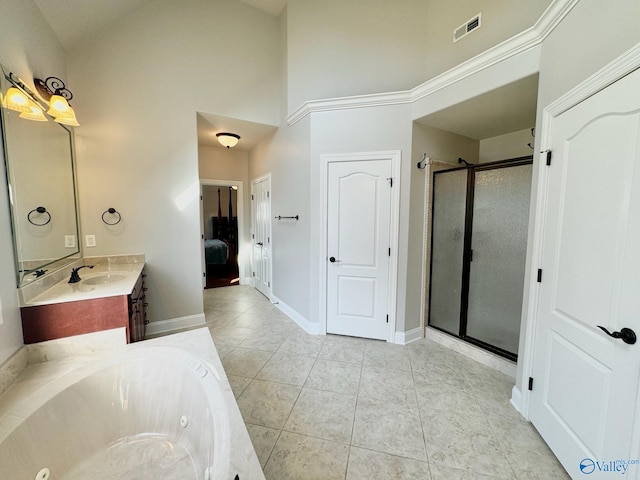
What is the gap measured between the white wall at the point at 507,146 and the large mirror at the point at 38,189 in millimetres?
4359

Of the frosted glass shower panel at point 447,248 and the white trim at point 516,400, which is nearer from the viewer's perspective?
the white trim at point 516,400

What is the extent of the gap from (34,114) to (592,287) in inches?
136

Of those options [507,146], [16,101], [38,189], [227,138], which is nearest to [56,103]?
[16,101]

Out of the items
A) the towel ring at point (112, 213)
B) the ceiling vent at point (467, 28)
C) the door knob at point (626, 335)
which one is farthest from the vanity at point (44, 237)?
the ceiling vent at point (467, 28)

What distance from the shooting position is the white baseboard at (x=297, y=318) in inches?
122

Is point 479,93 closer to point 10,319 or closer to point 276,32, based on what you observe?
point 276,32

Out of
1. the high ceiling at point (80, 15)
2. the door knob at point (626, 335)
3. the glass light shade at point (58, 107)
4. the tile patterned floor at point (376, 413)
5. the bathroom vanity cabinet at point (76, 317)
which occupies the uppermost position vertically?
the high ceiling at point (80, 15)

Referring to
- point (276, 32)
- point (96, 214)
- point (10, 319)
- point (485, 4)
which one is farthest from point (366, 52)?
point (10, 319)

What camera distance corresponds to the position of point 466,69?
211 cm

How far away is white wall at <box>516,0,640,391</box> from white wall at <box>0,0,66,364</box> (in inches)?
123

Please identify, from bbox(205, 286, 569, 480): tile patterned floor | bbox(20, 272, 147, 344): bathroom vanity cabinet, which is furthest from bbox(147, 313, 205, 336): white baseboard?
bbox(20, 272, 147, 344): bathroom vanity cabinet

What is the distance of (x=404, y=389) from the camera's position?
2109 mm

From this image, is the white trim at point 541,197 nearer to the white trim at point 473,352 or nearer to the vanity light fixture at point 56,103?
the white trim at point 473,352

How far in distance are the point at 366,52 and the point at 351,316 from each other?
10.2 ft
